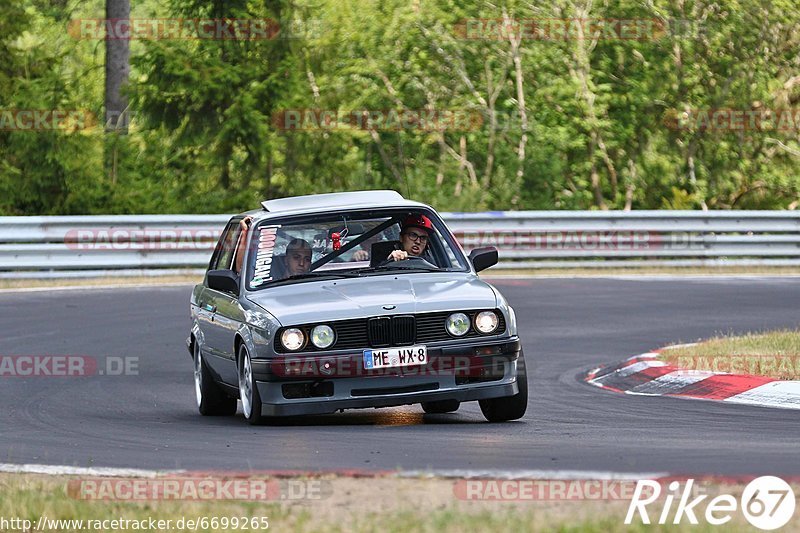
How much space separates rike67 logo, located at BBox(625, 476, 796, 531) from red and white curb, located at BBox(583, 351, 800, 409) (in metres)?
4.29

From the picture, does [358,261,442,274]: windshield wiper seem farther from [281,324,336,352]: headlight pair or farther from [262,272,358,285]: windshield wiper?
[281,324,336,352]: headlight pair

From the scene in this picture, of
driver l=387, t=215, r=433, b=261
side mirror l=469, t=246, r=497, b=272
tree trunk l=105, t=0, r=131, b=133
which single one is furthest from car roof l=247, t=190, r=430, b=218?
tree trunk l=105, t=0, r=131, b=133

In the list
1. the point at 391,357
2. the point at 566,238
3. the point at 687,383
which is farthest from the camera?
the point at 566,238

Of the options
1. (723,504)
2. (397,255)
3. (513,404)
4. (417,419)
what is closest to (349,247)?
(397,255)

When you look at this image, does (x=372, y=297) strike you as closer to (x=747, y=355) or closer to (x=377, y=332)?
(x=377, y=332)

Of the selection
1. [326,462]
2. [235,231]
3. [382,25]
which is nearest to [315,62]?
[382,25]

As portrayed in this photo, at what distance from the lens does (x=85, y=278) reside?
23844mm

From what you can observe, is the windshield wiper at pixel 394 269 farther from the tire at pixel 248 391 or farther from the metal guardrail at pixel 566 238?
the metal guardrail at pixel 566 238

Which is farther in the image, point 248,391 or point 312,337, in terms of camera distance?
point 248,391

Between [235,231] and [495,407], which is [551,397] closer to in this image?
[495,407]

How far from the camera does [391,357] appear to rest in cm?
984

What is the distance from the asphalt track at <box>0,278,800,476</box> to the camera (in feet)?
26.3

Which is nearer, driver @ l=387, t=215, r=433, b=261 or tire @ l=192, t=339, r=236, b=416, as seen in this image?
driver @ l=387, t=215, r=433, b=261

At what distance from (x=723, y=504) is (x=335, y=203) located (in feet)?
18.5
